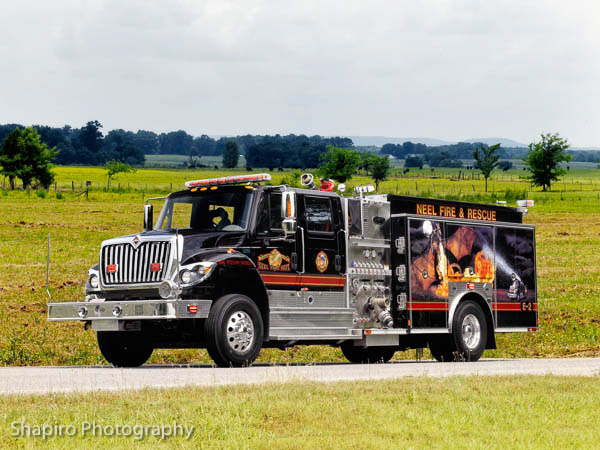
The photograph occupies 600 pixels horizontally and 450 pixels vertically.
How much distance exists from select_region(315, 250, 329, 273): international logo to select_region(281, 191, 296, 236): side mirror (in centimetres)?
133

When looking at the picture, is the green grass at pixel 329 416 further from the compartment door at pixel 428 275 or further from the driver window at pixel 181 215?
the compartment door at pixel 428 275

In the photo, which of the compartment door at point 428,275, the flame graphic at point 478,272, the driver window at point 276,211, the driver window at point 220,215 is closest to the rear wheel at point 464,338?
the compartment door at point 428,275

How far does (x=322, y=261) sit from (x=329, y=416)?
7.98 m

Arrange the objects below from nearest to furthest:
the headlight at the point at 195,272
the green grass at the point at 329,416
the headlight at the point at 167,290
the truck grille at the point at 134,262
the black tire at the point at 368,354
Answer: the green grass at the point at 329,416 → the headlight at the point at 167,290 → the headlight at the point at 195,272 → the truck grille at the point at 134,262 → the black tire at the point at 368,354

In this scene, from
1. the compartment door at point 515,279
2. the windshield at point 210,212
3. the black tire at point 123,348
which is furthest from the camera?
the compartment door at point 515,279

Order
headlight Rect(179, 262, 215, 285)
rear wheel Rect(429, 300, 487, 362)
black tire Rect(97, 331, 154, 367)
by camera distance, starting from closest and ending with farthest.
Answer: headlight Rect(179, 262, 215, 285), black tire Rect(97, 331, 154, 367), rear wheel Rect(429, 300, 487, 362)

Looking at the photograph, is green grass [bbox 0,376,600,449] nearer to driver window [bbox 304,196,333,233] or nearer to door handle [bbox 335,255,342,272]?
driver window [bbox 304,196,333,233]

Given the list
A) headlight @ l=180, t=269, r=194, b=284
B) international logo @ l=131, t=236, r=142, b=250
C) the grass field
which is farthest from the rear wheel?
international logo @ l=131, t=236, r=142, b=250

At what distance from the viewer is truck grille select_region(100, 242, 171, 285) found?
606 inches

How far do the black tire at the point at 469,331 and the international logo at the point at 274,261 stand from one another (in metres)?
4.65

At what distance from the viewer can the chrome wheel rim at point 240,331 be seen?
49.9 feet

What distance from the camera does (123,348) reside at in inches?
680

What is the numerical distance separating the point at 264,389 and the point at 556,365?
26.6 ft

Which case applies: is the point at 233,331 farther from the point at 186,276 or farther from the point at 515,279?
the point at 515,279
